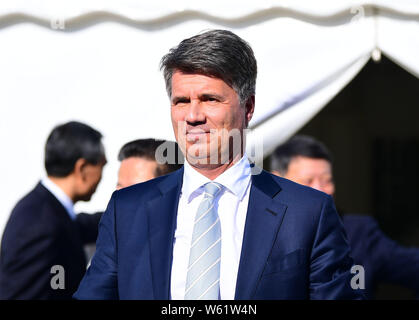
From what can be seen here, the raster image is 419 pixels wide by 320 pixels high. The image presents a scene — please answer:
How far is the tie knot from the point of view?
5.67 ft

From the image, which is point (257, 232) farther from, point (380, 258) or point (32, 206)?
point (380, 258)

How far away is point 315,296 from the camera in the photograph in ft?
5.25

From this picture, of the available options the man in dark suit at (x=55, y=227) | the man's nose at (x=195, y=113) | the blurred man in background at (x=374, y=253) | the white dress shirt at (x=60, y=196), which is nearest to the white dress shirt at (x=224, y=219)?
the man's nose at (x=195, y=113)

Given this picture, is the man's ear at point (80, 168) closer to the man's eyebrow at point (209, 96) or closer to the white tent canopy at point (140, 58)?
the white tent canopy at point (140, 58)

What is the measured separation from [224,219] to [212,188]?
9 centimetres

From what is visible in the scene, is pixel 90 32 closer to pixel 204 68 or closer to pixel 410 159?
pixel 204 68

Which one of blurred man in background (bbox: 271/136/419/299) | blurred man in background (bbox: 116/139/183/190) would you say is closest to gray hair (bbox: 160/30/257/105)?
blurred man in background (bbox: 116/139/183/190)

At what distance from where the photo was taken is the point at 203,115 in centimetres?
169

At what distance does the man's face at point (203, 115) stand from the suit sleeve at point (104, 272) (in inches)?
10.8

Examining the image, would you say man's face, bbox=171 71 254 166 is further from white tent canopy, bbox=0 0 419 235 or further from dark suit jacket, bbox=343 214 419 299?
dark suit jacket, bbox=343 214 419 299

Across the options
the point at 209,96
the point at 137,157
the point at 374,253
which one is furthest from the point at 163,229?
the point at 374,253

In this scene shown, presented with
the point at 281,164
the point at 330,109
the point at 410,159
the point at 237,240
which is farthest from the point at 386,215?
the point at 237,240

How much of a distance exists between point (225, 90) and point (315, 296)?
552 millimetres

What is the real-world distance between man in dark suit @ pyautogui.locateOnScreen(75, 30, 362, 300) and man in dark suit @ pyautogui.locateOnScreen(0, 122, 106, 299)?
0.81m
